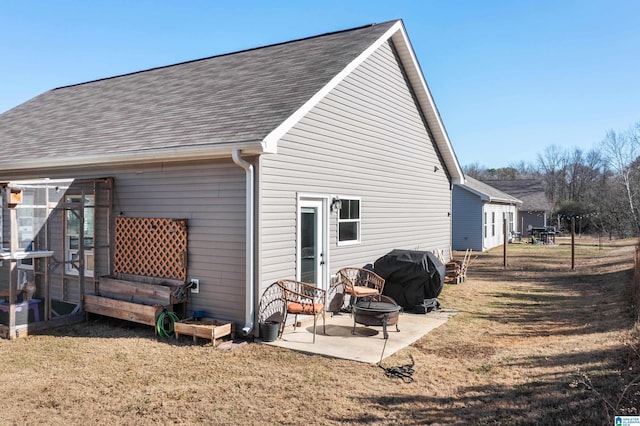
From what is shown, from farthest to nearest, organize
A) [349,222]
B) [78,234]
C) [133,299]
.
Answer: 1. [349,222]
2. [78,234]
3. [133,299]

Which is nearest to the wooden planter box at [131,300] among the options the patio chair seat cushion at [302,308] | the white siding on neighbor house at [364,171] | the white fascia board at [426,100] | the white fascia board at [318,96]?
the white siding on neighbor house at [364,171]

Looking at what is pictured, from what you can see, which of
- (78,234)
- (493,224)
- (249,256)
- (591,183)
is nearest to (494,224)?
(493,224)

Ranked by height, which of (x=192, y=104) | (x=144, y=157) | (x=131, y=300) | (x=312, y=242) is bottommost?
(x=131, y=300)

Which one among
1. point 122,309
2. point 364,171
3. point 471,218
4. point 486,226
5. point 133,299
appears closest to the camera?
point 122,309

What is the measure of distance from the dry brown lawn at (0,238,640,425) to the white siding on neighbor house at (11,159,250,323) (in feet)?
2.87

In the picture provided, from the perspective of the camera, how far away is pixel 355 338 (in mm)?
7297

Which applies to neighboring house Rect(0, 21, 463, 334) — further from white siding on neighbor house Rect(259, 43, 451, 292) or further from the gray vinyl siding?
the gray vinyl siding

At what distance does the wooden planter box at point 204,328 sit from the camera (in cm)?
681

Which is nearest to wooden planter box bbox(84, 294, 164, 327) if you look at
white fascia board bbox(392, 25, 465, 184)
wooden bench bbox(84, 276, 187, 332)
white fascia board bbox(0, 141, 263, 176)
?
wooden bench bbox(84, 276, 187, 332)

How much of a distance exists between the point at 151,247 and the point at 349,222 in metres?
3.95

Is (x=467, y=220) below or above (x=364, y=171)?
below

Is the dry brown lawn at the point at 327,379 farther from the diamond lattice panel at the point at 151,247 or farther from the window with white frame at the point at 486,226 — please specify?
the window with white frame at the point at 486,226

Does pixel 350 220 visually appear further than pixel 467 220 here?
No

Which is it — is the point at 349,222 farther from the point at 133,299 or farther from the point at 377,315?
the point at 133,299
